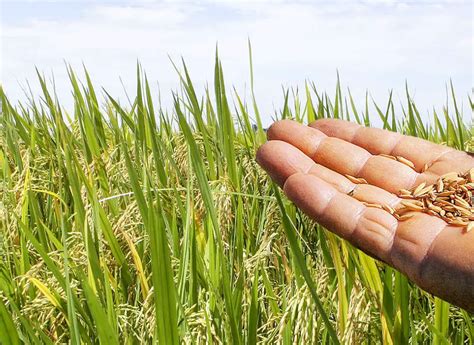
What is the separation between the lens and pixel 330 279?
1895 mm

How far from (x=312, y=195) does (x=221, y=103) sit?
27.2 inches

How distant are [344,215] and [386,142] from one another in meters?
0.53

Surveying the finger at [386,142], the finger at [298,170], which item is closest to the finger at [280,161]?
the finger at [298,170]

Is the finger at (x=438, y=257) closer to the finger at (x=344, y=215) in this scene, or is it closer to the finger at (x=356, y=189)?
the finger at (x=344, y=215)

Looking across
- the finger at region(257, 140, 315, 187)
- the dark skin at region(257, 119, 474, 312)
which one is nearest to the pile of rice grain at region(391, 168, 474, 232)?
the dark skin at region(257, 119, 474, 312)

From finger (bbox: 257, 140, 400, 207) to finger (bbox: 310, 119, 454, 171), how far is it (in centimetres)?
23

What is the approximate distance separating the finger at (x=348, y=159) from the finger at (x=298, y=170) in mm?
86

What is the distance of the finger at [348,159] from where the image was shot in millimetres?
1986

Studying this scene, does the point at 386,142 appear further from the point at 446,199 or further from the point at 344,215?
the point at 344,215

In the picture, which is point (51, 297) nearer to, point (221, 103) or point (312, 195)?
point (312, 195)

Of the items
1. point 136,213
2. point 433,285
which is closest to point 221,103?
point 136,213

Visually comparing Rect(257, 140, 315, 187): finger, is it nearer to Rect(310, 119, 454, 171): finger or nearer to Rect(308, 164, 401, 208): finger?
Rect(308, 164, 401, 208): finger

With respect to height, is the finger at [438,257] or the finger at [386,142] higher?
the finger at [386,142]

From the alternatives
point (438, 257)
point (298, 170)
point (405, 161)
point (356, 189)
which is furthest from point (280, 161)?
point (438, 257)
